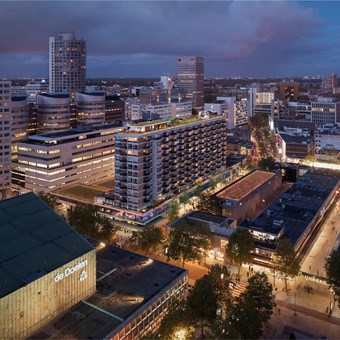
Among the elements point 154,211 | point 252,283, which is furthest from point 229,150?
point 252,283

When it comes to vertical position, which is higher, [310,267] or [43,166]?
[43,166]

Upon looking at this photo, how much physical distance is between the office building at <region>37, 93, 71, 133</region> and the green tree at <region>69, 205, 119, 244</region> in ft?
235

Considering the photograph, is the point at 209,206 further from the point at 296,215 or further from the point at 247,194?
the point at 296,215

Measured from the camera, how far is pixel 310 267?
66.4m

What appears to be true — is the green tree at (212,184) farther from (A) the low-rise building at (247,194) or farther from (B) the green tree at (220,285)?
(B) the green tree at (220,285)

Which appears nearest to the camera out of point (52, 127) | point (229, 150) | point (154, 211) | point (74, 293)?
point (74, 293)

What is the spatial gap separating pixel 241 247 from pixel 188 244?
8.33 m

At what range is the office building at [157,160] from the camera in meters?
83.3

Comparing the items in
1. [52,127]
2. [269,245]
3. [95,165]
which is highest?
[52,127]

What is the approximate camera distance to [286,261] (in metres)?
57.7

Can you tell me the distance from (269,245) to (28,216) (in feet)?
124

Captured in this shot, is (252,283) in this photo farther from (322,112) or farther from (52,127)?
(322,112)

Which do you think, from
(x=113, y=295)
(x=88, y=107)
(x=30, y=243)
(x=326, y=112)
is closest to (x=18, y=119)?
(x=88, y=107)

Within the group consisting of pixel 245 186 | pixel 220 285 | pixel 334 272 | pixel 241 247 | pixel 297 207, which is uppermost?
pixel 245 186
